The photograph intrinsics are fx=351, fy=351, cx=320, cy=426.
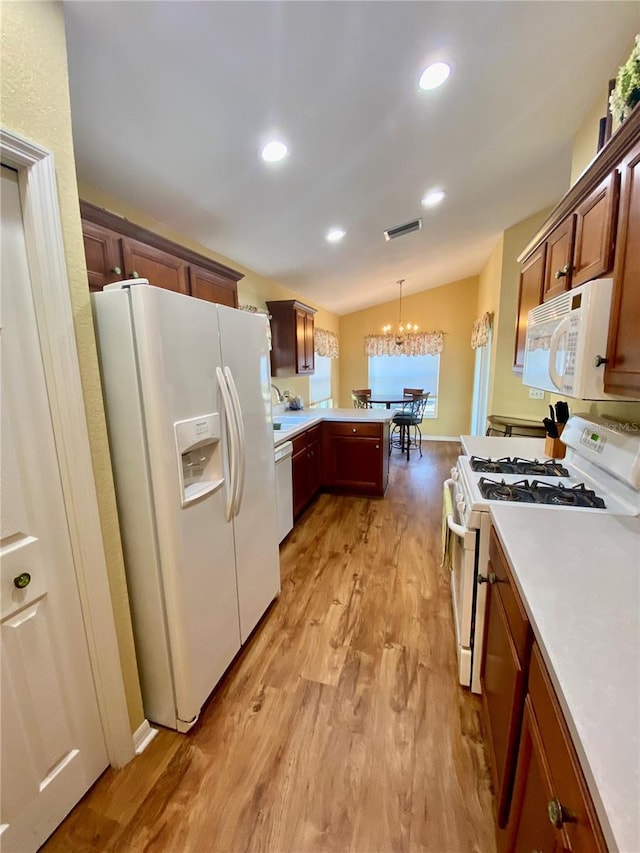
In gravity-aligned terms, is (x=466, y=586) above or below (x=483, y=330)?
below

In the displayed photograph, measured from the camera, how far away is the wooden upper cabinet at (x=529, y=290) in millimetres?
2006

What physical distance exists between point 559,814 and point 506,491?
1019mm

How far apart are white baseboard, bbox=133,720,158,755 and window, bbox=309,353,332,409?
177 inches

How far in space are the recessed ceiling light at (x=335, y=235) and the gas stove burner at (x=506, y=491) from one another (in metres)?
2.55

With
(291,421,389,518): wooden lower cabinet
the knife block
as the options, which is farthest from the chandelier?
the knife block

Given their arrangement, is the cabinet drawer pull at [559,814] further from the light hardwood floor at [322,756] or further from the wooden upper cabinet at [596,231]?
the wooden upper cabinet at [596,231]

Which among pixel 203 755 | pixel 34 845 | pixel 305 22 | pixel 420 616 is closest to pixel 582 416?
pixel 420 616

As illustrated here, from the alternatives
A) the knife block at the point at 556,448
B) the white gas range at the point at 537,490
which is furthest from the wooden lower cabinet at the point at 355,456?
the white gas range at the point at 537,490

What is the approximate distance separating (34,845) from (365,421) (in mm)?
3187

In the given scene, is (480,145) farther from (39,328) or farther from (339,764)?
(339,764)

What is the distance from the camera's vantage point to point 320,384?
6164 millimetres

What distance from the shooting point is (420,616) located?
6.92 ft

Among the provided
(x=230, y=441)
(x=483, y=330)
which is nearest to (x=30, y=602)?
(x=230, y=441)

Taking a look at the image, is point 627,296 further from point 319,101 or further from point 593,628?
point 319,101
